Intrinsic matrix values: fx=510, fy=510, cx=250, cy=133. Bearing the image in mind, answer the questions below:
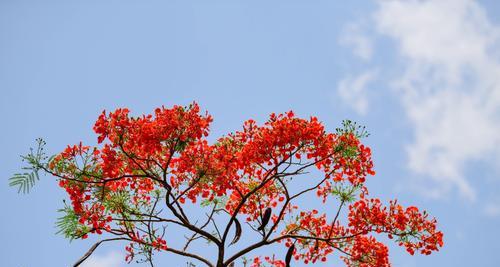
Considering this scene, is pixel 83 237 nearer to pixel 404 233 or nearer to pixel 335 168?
pixel 335 168

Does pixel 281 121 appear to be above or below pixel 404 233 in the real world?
above

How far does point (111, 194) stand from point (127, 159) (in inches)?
38.1

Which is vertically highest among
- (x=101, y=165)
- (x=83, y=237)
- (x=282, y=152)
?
(x=282, y=152)

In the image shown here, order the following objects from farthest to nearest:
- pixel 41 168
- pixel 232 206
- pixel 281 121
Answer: pixel 232 206
pixel 281 121
pixel 41 168

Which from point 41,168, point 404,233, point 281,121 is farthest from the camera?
point 404,233

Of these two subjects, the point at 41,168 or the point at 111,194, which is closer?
the point at 41,168

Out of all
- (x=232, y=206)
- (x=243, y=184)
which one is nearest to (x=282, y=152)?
(x=243, y=184)

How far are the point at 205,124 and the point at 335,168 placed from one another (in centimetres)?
274

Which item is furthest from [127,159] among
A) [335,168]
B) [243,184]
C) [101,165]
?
[335,168]

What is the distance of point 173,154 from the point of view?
8.81 m

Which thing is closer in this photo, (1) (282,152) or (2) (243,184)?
(1) (282,152)

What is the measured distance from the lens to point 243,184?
10469mm

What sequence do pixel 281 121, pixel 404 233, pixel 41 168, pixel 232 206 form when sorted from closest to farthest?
pixel 41 168 → pixel 281 121 → pixel 404 233 → pixel 232 206

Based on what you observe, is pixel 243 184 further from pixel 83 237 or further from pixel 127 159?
pixel 83 237
